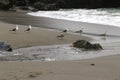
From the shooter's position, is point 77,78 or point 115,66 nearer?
point 77,78

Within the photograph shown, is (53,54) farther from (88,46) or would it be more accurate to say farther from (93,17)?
(93,17)

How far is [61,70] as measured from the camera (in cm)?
840

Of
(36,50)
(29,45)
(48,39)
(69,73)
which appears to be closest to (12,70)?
(69,73)

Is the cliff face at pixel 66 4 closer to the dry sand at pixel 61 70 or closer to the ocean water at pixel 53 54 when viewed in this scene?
the ocean water at pixel 53 54

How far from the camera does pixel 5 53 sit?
11625mm

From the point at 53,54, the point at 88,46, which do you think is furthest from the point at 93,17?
the point at 53,54

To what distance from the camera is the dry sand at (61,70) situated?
757cm

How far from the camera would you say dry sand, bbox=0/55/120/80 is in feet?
24.8

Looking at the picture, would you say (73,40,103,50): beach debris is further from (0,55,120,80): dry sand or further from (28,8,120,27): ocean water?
(28,8,120,27): ocean water

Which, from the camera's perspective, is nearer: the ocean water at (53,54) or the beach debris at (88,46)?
the ocean water at (53,54)

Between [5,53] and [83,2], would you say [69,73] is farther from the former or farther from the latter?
[83,2]

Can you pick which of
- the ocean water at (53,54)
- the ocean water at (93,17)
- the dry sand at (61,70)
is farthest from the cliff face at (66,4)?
the dry sand at (61,70)

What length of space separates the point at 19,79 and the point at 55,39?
9458 millimetres

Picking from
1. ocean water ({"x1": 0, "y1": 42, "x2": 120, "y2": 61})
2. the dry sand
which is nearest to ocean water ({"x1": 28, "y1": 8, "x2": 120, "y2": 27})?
ocean water ({"x1": 0, "y1": 42, "x2": 120, "y2": 61})
